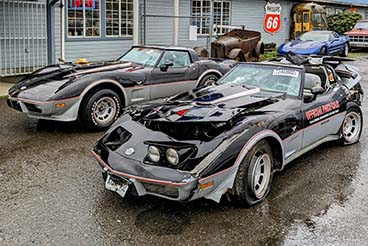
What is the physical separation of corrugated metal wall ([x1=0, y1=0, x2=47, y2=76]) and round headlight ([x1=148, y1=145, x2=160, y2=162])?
9.21 meters

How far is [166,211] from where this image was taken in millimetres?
4211

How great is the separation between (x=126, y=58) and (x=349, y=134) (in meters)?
4.50

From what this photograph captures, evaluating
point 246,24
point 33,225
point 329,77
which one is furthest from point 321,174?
point 246,24

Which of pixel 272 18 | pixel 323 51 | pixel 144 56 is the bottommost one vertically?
pixel 144 56

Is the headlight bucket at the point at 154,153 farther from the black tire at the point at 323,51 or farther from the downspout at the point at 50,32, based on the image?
the black tire at the point at 323,51

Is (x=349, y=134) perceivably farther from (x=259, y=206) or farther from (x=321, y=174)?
(x=259, y=206)

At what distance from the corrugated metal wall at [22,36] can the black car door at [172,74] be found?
227 inches

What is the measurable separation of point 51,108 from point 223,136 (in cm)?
358

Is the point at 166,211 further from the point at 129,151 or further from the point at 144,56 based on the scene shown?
the point at 144,56

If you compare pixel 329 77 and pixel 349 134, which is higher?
pixel 329 77

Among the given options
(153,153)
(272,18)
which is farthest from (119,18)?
(153,153)

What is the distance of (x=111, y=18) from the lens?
596 inches

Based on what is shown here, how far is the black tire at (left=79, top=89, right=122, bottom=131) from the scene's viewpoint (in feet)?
23.1

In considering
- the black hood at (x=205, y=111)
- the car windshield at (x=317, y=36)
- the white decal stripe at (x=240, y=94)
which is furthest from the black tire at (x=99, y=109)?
the car windshield at (x=317, y=36)
